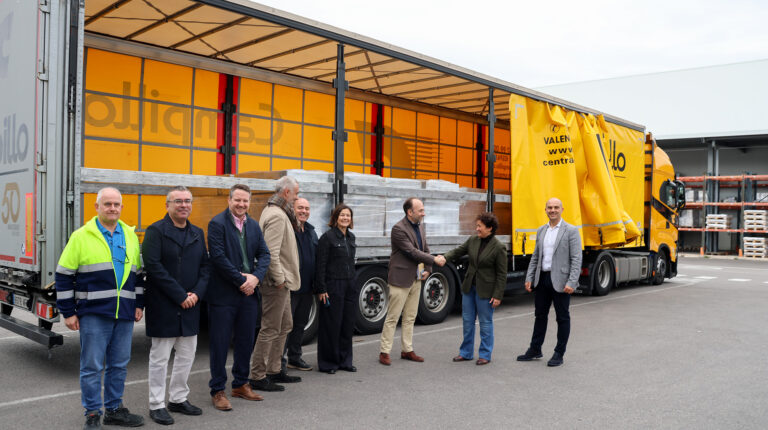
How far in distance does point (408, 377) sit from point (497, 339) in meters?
2.29

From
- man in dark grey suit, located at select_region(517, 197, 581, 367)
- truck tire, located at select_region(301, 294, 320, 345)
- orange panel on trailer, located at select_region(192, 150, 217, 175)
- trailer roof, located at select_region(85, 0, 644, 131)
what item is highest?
trailer roof, located at select_region(85, 0, 644, 131)

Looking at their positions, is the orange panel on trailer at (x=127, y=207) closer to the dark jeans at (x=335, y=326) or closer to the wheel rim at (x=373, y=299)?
the wheel rim at (x=373, y=299)

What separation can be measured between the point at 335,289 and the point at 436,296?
122 inches

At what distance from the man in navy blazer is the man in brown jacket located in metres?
1.76

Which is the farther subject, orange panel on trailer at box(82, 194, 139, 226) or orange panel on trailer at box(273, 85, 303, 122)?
orange panel on trailer at box(273, 85, 303, 122)

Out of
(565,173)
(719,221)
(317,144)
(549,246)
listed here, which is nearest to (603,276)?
(565,173)

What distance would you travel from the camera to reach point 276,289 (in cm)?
532

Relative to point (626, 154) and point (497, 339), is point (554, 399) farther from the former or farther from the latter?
point (626, 154)

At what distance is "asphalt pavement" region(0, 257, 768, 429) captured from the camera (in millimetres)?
4594

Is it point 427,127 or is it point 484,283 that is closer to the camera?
point 484,283

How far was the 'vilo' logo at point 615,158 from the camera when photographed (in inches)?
458

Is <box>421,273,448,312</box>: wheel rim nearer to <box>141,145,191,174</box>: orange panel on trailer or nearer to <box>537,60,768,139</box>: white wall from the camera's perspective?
<box>141,145,191,174</box>: orange panel on trailer

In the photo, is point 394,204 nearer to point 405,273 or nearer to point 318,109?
point 405,273

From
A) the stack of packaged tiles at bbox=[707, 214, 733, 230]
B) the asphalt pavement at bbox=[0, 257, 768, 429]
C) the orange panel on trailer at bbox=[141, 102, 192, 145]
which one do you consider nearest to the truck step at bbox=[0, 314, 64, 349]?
the asphalt pavement at bbox=[0, 257, 768, 429]
